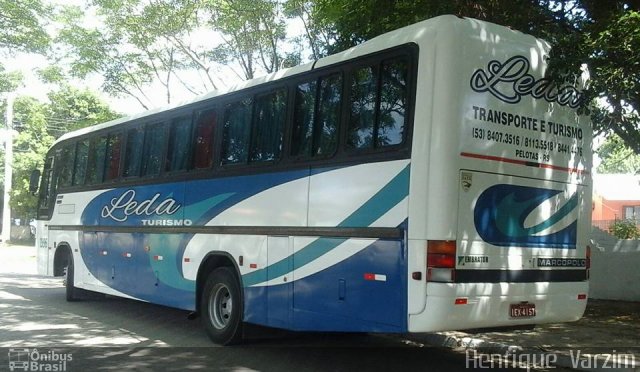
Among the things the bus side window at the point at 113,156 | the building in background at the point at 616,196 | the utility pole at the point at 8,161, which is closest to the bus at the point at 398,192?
the bus side window at the point at 113,156

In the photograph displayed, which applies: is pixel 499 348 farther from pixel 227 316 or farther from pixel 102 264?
pixel 102 264

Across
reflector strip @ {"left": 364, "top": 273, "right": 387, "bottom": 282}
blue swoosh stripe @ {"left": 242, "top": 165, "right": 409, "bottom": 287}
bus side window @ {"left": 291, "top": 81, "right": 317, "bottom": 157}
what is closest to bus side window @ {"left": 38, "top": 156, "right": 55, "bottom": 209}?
blue swoosh stripe @ {"left": 242, "top": 165, "right": 409, "bottom": 287}

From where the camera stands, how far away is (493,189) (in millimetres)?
5742

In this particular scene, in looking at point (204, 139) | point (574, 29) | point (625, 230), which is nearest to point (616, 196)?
point (625, 230)

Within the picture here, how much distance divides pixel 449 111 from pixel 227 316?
4241mm

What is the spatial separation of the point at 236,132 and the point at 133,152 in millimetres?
3089

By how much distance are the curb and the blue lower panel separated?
74.1 inches

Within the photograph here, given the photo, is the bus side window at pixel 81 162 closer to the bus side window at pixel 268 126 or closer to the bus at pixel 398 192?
the bus at pixel 398 192

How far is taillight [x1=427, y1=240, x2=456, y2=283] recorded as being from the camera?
17.4ft

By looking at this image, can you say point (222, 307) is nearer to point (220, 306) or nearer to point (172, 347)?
point (220, 306)

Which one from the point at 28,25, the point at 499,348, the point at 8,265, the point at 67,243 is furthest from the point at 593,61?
the point at 8,265

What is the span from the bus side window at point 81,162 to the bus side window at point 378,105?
7.49 m

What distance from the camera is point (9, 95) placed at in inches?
1106

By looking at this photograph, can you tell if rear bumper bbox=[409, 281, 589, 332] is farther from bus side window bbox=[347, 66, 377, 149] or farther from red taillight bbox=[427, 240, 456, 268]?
bus side window bbox=[347, 66, 377, 149]
